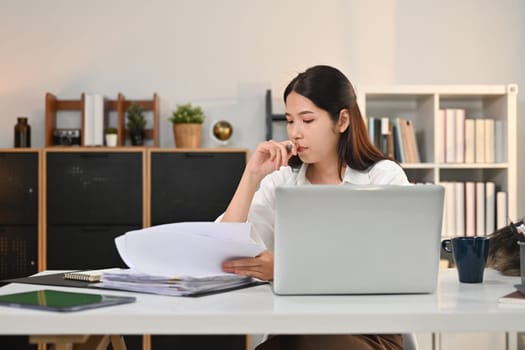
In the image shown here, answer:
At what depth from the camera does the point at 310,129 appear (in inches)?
102

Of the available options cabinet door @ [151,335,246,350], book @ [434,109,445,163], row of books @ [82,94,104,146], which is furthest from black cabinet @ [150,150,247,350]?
book @ [434,109,445,163]

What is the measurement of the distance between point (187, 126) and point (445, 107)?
158 centimetres

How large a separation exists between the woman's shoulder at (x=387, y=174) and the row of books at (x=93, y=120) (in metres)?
2.39

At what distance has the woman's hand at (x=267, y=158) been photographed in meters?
2.25

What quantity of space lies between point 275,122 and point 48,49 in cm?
147

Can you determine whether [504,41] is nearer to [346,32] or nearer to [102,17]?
[346,32]

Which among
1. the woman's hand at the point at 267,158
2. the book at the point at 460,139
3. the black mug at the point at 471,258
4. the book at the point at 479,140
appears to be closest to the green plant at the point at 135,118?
the book at the point at 460,139

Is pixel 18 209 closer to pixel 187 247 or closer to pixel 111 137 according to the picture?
pixel 111 137

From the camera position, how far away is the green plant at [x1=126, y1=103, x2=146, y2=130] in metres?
4.62

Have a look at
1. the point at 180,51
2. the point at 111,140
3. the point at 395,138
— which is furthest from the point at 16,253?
the point at 395,138

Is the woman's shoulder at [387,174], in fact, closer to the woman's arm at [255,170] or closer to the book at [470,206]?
the woman's arm at [255,170]

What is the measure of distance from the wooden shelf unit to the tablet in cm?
315

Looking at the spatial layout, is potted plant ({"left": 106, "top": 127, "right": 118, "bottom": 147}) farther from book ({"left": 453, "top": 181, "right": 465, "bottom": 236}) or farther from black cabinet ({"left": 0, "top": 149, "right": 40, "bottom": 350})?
book ({"left": 453, "top": 181, "right": 465, "bottom": 236})

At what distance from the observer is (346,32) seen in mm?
4781
